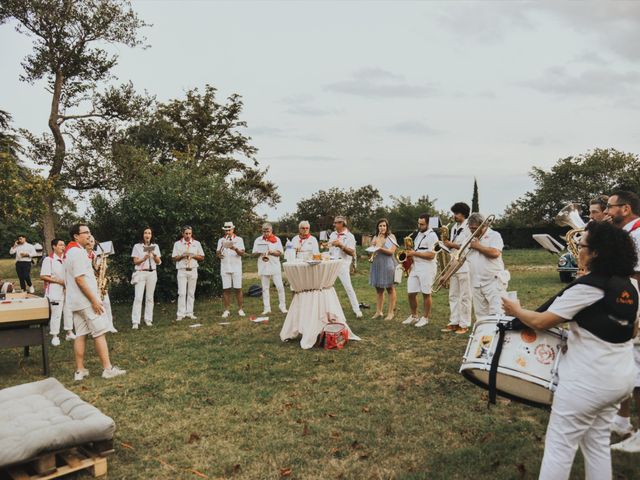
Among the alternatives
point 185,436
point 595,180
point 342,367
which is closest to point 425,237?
point 342,367

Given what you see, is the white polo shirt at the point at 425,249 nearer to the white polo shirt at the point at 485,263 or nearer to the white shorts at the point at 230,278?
the white polo shirt at the point at 485,263

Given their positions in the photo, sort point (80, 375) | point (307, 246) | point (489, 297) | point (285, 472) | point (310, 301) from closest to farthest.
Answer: point (285, 472), point (80, 375), point (489, 297), point (310, 301), point (307, 246)

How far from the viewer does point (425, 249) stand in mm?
10633

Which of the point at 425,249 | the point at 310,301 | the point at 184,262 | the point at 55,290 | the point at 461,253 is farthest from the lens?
the point at 184,262

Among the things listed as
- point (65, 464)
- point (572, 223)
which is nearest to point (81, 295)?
point (65, 464)

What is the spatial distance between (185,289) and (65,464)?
851 cm

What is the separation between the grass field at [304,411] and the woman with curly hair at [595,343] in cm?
126

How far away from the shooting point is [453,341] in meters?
9.40

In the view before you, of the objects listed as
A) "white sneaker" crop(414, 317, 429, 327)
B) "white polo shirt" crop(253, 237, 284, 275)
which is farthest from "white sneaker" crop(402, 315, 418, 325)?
"white polo shirt" crop(253, 237, 284, 275)

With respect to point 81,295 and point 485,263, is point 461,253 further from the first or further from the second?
point 81,295

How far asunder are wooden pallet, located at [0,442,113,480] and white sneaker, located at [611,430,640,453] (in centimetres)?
460

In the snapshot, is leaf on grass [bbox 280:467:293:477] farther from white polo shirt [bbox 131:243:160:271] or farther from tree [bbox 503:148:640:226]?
tree [bbox 503:148:640:226]

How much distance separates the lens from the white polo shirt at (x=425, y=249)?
10.6 m

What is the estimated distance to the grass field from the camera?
15.6 ft
